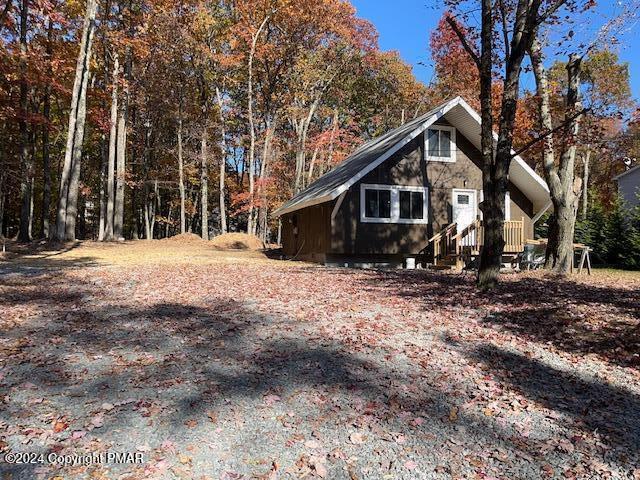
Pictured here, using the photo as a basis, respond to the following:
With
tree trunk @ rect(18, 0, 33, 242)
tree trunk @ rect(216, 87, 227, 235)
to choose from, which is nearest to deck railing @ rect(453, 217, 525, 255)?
tree trunk @ rect(216, 87, 227, 235)

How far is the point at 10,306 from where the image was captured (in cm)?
698

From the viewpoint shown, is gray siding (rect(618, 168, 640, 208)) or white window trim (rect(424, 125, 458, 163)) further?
gray siding (rect(618, 168, 640, 208))

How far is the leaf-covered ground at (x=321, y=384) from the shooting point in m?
3.25

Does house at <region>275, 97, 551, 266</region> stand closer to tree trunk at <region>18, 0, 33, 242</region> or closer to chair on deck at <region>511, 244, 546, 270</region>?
chair on deck at <region>511, 244, 546, 270</region>

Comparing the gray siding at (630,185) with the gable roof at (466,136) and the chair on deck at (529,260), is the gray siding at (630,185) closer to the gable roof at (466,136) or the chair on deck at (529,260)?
the gable roof at (466,136)

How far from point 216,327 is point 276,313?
112 centimetres

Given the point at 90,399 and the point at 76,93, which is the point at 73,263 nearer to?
the point at 76,93

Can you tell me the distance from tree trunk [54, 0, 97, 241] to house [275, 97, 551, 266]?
30.1 ft

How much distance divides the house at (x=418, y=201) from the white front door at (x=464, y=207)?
4cm

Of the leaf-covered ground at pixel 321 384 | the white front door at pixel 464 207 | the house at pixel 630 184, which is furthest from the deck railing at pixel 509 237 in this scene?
the house at pixel 630 184

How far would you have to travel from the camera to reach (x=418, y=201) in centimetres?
1659

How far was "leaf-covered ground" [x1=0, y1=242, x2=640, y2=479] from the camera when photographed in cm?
325

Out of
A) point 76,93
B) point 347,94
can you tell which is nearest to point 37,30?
point 76,93

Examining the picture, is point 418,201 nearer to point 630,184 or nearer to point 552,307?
point 552,307
